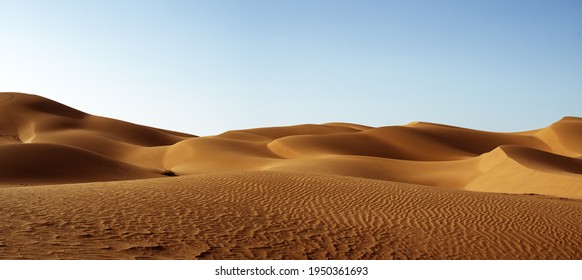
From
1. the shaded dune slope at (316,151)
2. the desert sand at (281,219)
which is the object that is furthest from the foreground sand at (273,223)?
the shaded dune slope at (316,151)

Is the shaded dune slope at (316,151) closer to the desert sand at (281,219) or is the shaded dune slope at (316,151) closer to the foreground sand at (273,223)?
the desert sand at (281,219)

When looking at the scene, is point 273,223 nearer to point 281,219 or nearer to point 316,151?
point 281,219

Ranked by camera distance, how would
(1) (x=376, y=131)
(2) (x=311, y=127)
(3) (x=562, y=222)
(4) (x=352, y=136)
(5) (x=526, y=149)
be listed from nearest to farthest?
(3) (x=562, y=222) < (5) (x=526, y=149) < (4) (x=352, y=136) < (1) (x=376, y=131) < (2) (x=311, y=127)

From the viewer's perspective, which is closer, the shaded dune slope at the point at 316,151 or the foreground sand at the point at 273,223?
the foreground sand at the point at 273,223

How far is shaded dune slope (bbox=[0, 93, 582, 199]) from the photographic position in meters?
26.4

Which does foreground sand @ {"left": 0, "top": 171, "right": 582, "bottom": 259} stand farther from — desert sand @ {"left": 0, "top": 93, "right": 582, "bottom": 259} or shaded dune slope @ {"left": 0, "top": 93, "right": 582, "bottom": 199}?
shaded dune slope @ {"left": 0, "top": 93, "right": 582, "bottom": 199}

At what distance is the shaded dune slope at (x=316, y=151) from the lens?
26.4 m

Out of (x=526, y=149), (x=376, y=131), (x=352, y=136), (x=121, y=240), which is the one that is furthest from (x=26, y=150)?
(x=376, y=131)

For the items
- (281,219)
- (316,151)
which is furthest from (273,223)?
(316,151)

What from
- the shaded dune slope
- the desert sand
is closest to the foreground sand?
the desert sand

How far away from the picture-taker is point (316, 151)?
46.1 m

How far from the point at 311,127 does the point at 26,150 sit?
56.1 metres
